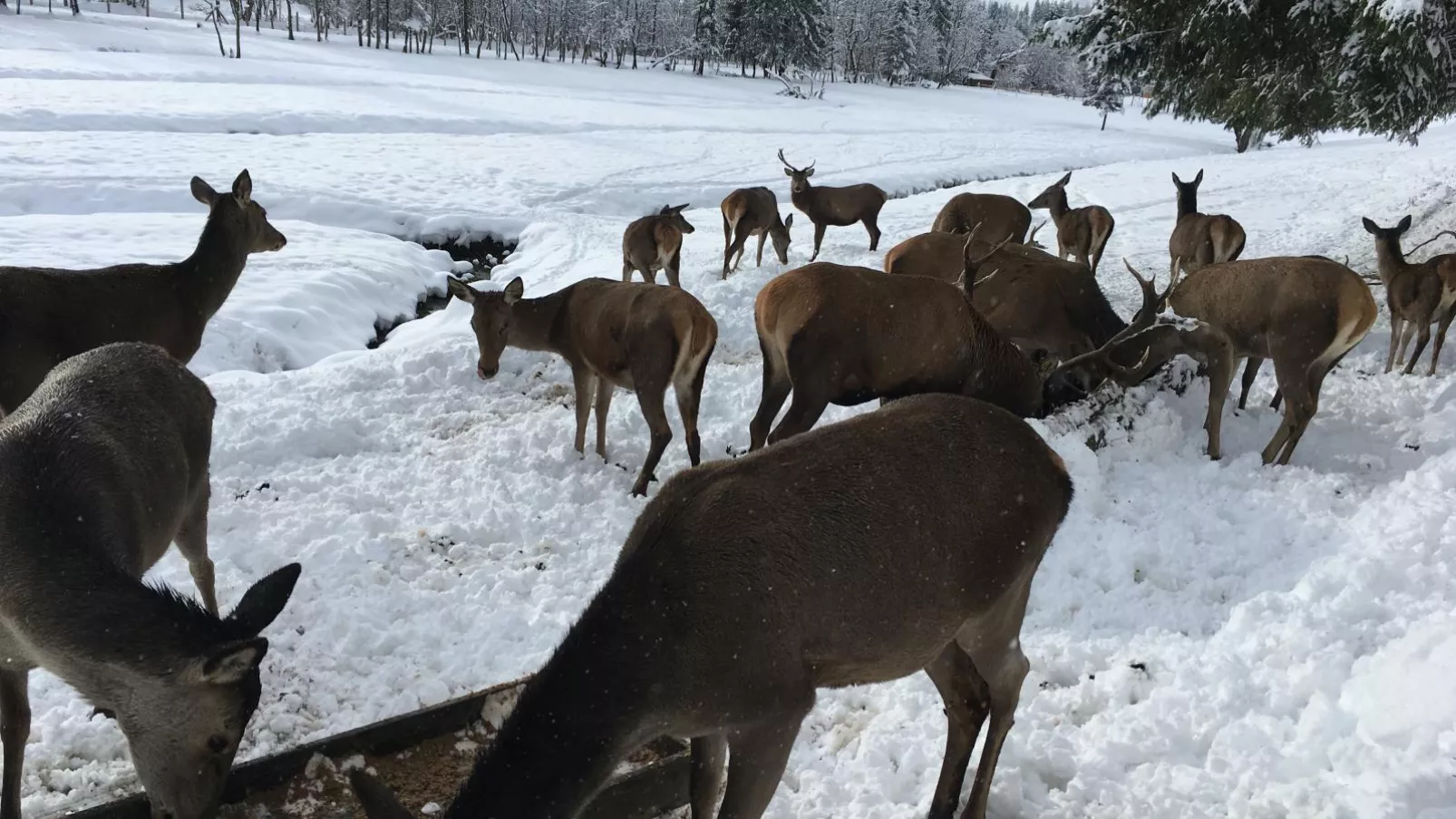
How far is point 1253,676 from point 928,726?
156cm

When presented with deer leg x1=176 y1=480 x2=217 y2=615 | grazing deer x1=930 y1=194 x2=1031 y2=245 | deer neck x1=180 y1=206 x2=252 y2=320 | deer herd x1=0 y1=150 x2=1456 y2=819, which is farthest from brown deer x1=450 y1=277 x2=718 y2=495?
grazing deer x1=930 y1=194 x2=1031 y2=245

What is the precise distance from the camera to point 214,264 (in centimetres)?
783

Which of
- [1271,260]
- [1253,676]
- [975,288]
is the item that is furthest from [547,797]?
[1271,260]

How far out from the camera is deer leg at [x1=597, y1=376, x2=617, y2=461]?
305 inches

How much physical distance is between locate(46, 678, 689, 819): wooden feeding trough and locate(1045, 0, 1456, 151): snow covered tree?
9382mm

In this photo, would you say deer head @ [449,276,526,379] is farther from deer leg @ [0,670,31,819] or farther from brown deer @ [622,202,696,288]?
deer leg @ [0,670,31,819]

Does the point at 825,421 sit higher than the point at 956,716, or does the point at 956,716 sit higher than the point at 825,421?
the point at 956,716

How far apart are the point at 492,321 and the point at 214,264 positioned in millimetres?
2407

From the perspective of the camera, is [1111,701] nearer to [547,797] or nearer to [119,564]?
[547,797]

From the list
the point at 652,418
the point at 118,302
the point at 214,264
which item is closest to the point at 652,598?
the point at 652,418

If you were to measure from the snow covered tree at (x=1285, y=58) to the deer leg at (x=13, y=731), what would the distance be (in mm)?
11171

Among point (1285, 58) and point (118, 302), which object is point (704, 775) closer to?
point (118, 302)

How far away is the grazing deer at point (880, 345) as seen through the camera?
656cm

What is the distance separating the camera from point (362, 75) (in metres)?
45.5
